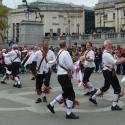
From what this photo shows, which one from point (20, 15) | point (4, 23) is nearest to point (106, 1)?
point (20, 15)

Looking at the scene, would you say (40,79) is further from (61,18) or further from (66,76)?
(61,18)

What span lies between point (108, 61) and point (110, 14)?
91.0 metres

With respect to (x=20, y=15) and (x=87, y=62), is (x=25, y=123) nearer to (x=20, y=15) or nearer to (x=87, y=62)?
(x=87, y=62)

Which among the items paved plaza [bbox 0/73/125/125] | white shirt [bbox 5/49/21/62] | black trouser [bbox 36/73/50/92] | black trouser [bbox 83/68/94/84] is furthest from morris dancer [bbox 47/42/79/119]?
white shirt [bbox 5/49/21/62]

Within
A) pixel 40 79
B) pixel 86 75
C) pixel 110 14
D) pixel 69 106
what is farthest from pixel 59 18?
pixel 69 106

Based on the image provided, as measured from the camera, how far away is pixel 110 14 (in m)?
103

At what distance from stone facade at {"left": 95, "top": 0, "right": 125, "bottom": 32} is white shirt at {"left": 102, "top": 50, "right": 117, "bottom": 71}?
84.2m

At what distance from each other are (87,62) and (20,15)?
3591 inches

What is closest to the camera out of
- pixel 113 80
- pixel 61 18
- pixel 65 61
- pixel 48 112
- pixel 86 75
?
pixel 65 61

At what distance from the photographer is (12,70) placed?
20.0m

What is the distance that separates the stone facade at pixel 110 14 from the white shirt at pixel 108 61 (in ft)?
276

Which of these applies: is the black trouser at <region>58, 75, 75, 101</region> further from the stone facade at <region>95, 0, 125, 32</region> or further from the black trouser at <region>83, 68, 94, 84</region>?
the stone facade at <region>95, 0, 125, 32</region>

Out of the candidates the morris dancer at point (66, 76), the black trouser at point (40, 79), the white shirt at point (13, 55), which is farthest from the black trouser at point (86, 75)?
the white shirt at point (13, 55)

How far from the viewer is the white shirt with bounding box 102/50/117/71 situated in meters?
13.0
